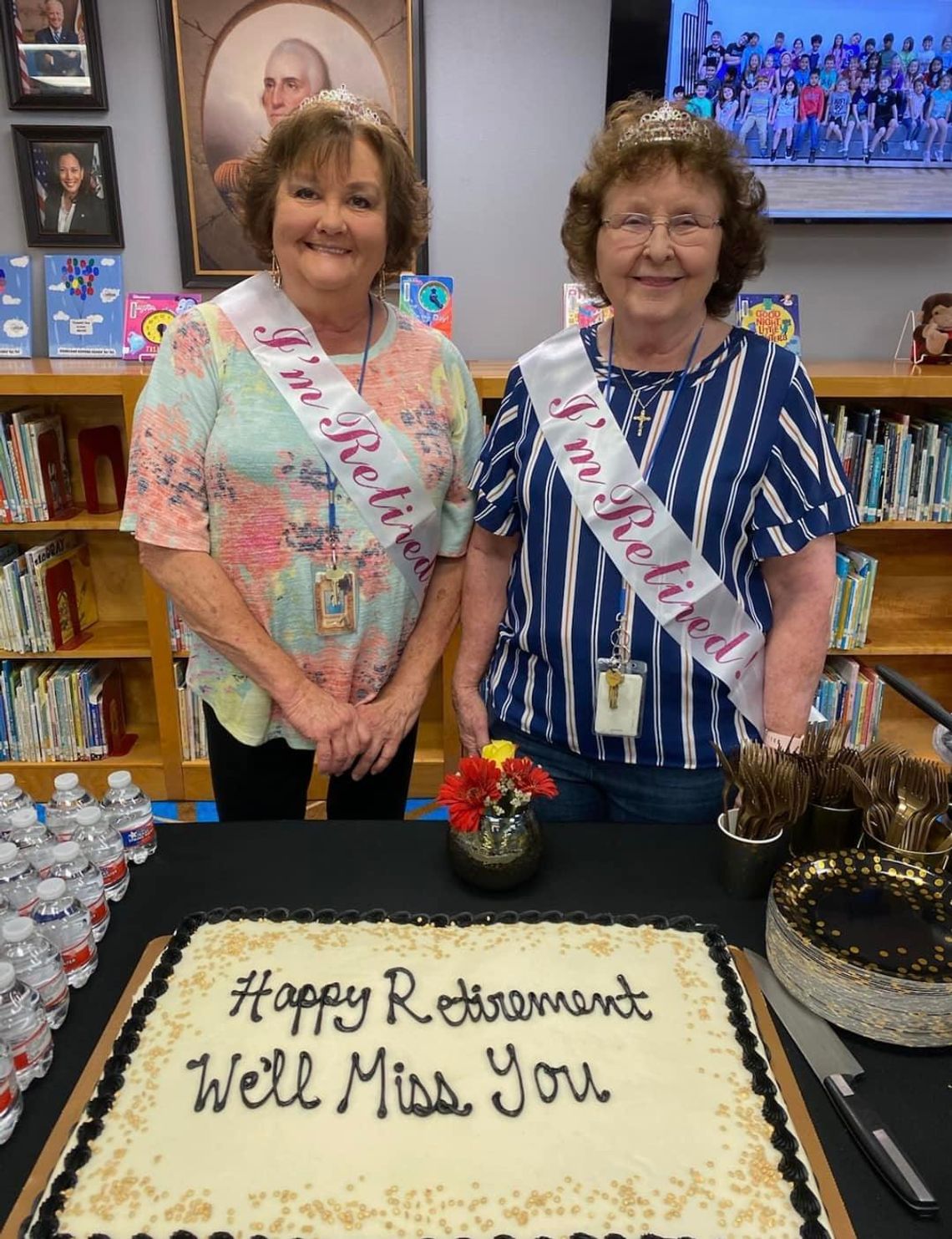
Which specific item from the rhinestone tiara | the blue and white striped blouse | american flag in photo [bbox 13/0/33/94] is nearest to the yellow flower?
the blue and white striped blouse

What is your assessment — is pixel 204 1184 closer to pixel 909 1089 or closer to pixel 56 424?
pixel 909 1089

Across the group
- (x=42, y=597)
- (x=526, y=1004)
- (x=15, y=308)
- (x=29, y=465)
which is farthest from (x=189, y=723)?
(x=526, y=1004)

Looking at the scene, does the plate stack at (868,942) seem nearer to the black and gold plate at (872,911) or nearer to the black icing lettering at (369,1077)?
the black and gold plate at (872,911)

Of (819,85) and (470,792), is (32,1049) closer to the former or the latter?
(470,792)

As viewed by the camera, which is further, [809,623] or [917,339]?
[917,339]

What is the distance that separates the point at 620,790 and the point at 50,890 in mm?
755

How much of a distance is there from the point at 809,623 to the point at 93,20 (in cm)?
252

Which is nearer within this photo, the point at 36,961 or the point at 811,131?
the point at 36,961

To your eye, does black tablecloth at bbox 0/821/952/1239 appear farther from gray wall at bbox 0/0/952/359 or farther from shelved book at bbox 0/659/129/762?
gray wall at bbox 0/0/952/359

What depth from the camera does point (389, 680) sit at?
1.46 m

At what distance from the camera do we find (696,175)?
114cm

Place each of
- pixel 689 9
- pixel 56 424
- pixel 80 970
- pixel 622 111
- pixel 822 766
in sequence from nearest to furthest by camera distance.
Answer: pixel 80 970
pixel 822 766
pixel 622 111
pixel 689 9
pixel 56 424

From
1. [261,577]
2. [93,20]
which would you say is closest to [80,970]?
[261,577]

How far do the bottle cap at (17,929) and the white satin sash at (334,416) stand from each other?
0.71 metres
